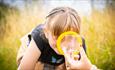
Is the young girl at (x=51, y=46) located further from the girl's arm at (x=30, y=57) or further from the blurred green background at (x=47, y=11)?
the blurred green background at (x=47, y=11)

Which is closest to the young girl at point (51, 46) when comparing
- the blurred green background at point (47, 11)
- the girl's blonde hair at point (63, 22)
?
the girl's blonde hair at point (63, 22)

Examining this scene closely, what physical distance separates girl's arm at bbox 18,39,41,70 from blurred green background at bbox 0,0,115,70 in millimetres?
180

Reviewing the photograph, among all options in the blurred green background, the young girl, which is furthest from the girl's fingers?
the blurred green background

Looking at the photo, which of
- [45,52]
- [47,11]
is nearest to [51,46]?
[45,52]

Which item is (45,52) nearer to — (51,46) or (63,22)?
(51,46)

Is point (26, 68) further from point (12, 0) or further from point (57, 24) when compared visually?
point (12, 0)

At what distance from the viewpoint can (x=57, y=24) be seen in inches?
68.6

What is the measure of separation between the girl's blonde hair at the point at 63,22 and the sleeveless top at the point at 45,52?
49mm

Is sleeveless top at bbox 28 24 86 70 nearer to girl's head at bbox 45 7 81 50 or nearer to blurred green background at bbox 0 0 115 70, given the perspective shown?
girl's head at bbox 45 7 81 50

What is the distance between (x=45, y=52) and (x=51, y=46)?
3 cm

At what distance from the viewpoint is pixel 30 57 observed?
175 cm

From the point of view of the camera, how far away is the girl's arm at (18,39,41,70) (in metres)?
1.75

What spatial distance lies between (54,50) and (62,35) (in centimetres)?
7

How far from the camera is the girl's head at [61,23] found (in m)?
1.73
